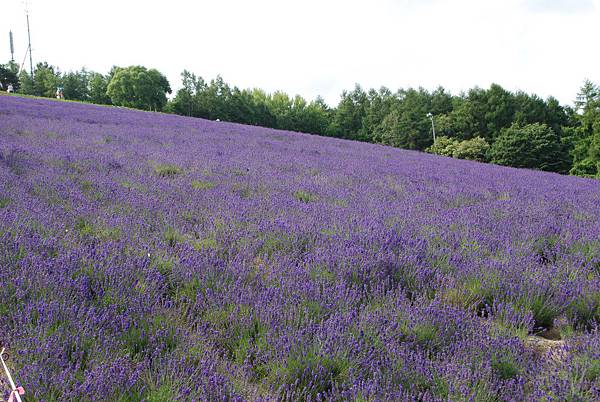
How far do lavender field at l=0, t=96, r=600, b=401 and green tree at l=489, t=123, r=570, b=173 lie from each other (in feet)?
135

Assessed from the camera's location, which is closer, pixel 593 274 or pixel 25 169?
pixel 593 274

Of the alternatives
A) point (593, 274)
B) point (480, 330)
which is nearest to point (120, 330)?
point (480, 330)

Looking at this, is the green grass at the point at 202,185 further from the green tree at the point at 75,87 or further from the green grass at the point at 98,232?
the green tree at the point at 75,87

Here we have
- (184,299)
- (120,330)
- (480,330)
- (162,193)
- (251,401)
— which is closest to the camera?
(251,401)

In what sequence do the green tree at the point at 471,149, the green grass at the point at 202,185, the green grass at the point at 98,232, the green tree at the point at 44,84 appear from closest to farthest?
the green grass at the point at 98,232 < the green grass at the point at 202,185 < the green tree at the point at 471,149 < the green tree at the point at 44,84

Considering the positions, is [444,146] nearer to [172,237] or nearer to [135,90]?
[135,90]

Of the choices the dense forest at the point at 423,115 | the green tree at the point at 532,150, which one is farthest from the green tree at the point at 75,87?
the green tree at the point at 532,150

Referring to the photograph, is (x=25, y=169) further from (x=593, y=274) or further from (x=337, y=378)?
(x=593, y=274)

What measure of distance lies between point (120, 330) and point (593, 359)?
212 cm

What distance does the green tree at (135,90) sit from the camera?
50500 mm

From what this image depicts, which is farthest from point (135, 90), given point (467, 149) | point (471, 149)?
point (471, 149)

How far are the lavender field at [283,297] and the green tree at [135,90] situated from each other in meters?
50.4

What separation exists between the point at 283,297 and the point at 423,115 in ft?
183

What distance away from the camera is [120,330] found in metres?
1.90
